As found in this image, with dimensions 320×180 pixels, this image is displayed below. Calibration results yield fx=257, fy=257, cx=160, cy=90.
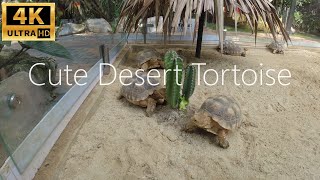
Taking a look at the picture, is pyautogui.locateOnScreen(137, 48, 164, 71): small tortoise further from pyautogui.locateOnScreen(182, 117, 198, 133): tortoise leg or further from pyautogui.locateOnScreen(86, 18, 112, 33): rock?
pyautogui.locateOnScreen(182, 117, 198, 133): tortoise leg

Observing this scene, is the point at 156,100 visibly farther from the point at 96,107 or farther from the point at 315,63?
the point at 315,63

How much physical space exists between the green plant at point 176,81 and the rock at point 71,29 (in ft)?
2.67

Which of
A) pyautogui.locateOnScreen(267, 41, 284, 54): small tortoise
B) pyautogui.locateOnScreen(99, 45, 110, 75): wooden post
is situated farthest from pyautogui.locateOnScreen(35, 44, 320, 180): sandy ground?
pyautogui.locateOnScreen(267, 41, 284, 54): small tortoise

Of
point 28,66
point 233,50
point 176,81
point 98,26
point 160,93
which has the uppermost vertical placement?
point 98,26

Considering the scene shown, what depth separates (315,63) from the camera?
359cm

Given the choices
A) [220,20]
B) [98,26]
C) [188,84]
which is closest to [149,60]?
[98,26]

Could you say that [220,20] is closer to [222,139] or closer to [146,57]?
[146,57]

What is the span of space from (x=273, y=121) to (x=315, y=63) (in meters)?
2.06

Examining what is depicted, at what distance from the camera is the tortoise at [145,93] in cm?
205

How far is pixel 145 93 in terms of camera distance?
80.4 inches

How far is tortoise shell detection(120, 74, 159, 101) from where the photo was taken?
80.6 inches

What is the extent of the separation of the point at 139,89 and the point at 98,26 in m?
0.98

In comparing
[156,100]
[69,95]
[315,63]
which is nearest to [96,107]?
[69,95]

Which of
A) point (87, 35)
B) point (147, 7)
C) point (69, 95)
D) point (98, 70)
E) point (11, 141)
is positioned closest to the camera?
point (11, 141)
